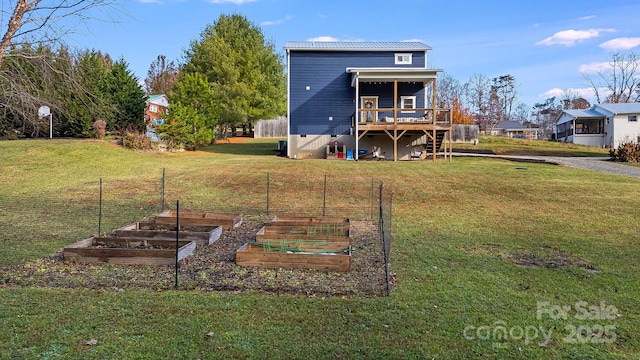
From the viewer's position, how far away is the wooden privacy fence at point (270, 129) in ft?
137

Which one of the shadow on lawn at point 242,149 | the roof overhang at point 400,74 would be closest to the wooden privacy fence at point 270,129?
the shadow on lawn at point 242,149

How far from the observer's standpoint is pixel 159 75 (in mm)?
55312

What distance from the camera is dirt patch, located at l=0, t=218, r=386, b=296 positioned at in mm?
4945

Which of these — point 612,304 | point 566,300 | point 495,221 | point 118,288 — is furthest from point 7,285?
point 495,221

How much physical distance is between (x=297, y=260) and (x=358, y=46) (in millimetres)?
19944

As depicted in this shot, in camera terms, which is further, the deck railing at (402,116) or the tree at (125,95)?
the tree at (125,95)

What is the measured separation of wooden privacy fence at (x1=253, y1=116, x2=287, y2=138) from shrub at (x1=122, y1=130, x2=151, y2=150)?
21.2 meters

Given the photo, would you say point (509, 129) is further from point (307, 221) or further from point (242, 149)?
point (307, 221)

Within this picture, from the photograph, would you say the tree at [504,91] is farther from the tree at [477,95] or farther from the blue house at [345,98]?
the blue house at [345,98]

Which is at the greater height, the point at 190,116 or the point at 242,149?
the point at 190,116

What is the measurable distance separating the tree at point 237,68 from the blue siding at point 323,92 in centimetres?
1162

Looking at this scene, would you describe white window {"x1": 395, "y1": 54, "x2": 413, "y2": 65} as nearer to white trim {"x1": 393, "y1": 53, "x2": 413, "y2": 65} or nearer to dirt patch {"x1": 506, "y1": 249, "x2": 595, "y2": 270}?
white trim {"x1": 393, "y1": 53, "x2": 413, "y2": 65}

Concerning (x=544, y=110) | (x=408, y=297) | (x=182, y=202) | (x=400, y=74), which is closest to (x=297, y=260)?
(x=408, y=297)

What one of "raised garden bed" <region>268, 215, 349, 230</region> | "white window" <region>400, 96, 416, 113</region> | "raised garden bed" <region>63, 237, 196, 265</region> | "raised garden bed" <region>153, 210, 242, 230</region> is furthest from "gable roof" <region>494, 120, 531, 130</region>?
"raised garden bed" <region>63, 237, 196, 265</region>
